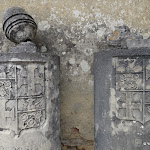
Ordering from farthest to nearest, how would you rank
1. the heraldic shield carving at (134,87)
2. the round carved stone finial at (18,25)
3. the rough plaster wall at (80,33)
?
the rough plaster wall at (80,33) < the round carved stone finial at (18,25) < the heraldic shield carving at (134,87)

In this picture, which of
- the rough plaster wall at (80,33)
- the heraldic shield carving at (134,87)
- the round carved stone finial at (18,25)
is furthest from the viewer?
the rough plaster wall at (80,33)

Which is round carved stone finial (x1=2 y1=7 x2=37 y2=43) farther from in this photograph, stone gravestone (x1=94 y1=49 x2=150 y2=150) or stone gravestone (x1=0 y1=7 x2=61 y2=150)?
stone gravestone (x1=94 y1=49 x2=150 y2=150)

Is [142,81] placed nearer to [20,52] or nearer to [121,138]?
[121,138]

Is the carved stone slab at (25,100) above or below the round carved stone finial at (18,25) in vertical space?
below

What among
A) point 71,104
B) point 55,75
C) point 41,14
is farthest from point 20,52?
point 71,104

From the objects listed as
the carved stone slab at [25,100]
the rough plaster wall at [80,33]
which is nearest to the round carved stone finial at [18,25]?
the carved stone slab at [25,100]

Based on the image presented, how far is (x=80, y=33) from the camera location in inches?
104

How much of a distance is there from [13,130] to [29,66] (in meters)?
0.68

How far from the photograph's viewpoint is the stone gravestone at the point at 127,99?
1.83m

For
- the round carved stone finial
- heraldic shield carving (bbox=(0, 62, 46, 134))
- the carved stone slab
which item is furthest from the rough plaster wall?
heraldic shield carving (bbox=(0, 62, 46, 134))

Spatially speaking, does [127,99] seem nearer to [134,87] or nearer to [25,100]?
[134,87]

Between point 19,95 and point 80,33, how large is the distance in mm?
1298

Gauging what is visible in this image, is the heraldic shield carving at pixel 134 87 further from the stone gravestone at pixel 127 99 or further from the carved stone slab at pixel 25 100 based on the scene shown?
the carved stone slab at pixel 25 100

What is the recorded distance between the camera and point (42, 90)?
195cm
